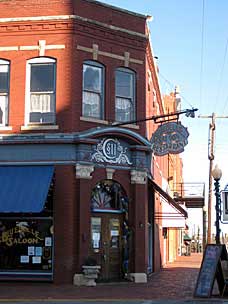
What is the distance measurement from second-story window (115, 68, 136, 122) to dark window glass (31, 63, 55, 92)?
8.68 ft

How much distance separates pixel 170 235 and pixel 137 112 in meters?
18.9

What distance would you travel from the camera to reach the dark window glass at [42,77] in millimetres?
20875

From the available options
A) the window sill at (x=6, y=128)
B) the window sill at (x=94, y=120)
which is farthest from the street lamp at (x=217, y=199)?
the window sill at (x=6, y=128)

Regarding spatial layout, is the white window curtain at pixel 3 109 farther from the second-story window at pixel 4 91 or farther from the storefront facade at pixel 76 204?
the storefront facade at pixel 76 204

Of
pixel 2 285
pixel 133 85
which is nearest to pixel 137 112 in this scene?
pixel 133 85

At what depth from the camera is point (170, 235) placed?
39.2 meters

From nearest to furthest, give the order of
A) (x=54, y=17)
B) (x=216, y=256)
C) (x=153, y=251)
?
(x=216, y=256) < (x=54, y=17) < (x=153, y=251)

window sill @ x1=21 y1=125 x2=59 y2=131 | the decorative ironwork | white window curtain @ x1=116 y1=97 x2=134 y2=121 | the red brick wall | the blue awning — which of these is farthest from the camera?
white window curtain @ x1=116 y1=97 x2=134 y2=121

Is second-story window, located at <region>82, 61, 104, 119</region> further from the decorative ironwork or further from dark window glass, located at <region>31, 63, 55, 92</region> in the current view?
dark window glass, located at <region>31, 63, 55, 92</region>

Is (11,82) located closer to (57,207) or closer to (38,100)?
(38,100)

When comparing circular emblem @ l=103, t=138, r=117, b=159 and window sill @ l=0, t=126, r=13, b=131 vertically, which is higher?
window sill @ l=0, t=126, r=13, b=131

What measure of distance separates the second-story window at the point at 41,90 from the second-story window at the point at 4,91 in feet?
2.86

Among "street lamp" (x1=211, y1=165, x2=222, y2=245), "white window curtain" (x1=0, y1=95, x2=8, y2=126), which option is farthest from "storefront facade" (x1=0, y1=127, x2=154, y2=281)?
"street lamp" (x1=211, y1=165, x2=222, y2=245)

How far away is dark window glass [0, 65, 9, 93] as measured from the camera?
21109 mm
